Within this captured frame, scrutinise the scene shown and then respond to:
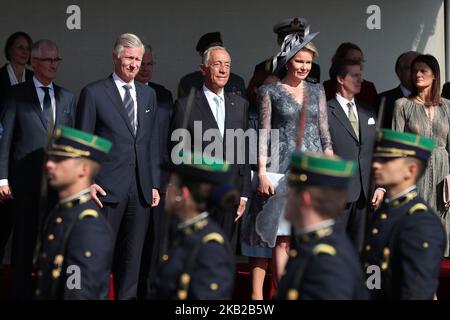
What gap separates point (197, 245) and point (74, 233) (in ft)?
2.48

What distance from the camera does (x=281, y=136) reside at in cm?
802

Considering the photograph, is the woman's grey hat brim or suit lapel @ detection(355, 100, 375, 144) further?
suit lapel @ detection(355, 100, 375, 144)

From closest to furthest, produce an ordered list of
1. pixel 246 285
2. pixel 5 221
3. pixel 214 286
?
1. pixel 214 286
2. pixel 246 285
3. pixel 5 221

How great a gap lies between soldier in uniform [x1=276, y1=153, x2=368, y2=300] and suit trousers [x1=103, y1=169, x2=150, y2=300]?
8.96 feet

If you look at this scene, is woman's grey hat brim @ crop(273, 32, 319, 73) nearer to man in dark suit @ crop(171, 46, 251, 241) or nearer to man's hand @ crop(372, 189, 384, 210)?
man in dark suit @ crop(171, 46, 251, 241)

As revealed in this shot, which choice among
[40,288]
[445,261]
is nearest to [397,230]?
[40,288]

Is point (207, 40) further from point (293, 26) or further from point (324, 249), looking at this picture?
point (324, 249)

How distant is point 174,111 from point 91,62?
2.19 metres

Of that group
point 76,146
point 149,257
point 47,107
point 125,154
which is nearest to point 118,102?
point 125,154

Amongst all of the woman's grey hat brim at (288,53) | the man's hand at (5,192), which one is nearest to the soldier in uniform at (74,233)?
the man's hand at (5,192)

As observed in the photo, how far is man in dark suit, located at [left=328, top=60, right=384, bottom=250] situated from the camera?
8.38m

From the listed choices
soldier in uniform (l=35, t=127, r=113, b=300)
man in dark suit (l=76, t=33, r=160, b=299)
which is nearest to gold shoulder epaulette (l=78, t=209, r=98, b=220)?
soldier in uniform (l=35, t=127, r=113, b=300)

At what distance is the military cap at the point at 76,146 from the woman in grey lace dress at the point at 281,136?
1970 millimetres

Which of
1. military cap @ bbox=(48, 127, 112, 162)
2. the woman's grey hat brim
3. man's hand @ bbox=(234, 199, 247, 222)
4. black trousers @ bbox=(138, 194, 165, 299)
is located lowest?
black trousers @ bbox=(138, 194, 165, 299)
